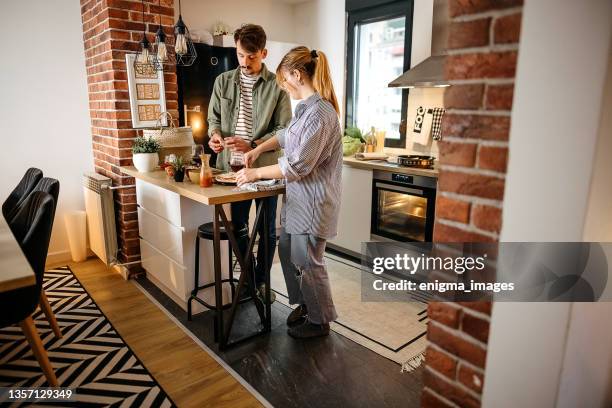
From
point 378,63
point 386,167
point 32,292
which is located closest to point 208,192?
point 32,292

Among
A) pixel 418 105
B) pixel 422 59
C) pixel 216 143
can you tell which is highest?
pixel 422 59

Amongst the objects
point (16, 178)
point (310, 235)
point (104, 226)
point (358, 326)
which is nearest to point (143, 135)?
point (104, 226)

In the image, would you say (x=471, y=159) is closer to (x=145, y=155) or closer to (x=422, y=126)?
(x=145, y=155)

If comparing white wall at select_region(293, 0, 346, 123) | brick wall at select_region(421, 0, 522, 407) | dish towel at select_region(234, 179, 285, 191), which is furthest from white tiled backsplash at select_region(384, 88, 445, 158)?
brick wall at select_region(421, 0, 522, 407)

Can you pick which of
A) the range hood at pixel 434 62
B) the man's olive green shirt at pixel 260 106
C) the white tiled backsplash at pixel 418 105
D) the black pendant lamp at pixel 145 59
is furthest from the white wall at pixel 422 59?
the black pendant lamp at pixel 145 59

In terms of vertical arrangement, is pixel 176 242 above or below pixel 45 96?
below

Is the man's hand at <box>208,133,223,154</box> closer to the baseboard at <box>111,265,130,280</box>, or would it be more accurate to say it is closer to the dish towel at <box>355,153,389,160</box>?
the baseboard at <box>111,265,130,280</box>

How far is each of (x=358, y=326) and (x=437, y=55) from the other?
2.18 m

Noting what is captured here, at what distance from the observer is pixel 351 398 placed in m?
1.91

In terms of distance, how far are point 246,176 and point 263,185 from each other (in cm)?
13

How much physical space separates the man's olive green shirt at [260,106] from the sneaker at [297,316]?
0.91m

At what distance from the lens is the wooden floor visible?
1.94 meters

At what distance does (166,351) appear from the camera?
7.49 ft
